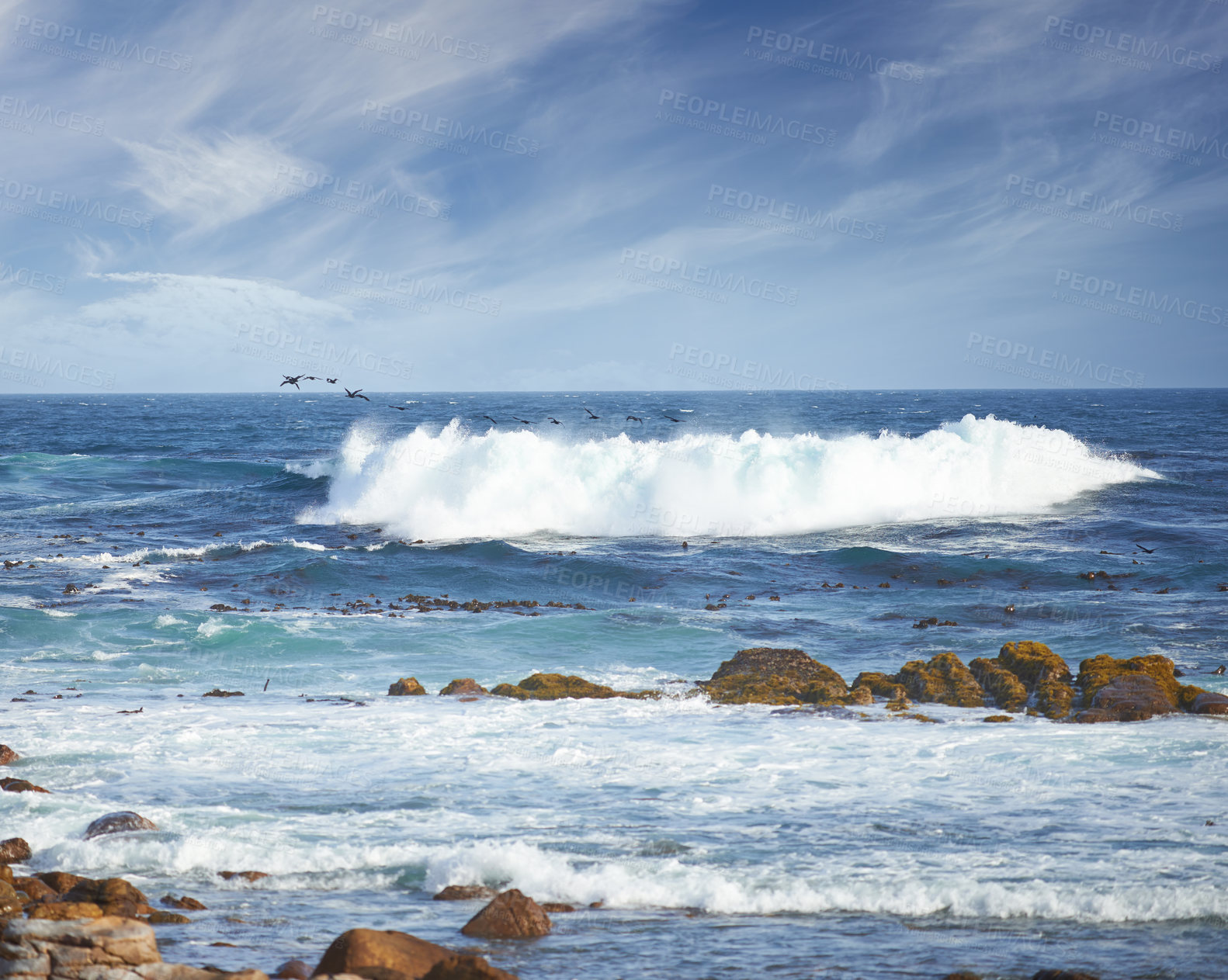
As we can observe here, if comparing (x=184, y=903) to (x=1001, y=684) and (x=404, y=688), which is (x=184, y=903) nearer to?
(x=404, y=688)

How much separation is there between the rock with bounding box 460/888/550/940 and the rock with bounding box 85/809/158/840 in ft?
12.2

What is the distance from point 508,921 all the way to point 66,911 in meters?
2.99

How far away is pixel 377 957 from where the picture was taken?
5.89 m

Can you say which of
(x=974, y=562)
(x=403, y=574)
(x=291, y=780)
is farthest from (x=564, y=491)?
(x=291, y=780)

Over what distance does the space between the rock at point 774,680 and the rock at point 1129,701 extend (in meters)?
3.45

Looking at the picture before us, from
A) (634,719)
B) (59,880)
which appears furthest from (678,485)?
(59,880)

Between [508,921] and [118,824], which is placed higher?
[508,921]

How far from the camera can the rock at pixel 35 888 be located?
7281 mm

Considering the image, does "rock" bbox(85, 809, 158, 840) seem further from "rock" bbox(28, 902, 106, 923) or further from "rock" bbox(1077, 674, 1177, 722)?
"rock" bbox(1077, 674, 1177, 722)

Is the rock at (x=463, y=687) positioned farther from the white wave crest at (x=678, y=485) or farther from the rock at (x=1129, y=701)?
the white wave crest at (x=678, y=485)

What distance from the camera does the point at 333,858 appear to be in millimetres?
8531

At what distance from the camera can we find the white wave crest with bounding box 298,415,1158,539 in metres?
34.1

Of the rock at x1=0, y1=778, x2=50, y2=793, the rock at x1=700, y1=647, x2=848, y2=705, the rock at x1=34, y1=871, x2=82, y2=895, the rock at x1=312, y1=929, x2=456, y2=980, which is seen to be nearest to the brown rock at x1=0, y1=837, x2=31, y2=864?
the rock at x1=34, y1=871, x2=82, y2=895

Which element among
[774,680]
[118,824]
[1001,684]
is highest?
[1001,684]
